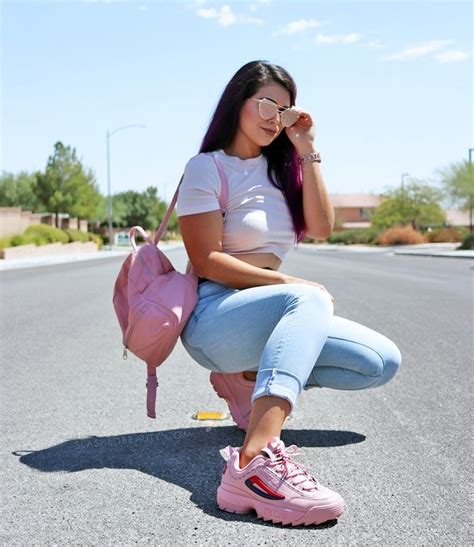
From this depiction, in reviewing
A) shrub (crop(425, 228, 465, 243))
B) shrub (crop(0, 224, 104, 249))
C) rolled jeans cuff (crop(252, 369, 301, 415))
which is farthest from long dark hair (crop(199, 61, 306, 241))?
shrub (crop(425, 228, 465, 243))

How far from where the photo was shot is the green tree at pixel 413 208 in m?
81.0

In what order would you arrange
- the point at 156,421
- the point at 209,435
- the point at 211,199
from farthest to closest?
the point at 156,421, the point at 209,435, the point at 211,199

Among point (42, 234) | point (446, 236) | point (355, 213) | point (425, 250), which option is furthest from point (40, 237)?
point (355, 213)

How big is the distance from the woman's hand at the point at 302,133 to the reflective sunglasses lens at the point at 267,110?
0.14 m

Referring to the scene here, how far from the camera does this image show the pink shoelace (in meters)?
2.75

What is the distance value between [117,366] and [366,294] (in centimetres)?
776

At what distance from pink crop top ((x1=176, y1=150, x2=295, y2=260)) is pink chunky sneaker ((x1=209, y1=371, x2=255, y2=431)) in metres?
0.62

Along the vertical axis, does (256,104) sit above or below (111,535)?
above

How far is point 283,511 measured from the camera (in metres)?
2.73

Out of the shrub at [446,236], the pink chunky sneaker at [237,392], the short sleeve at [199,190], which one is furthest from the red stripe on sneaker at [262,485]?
the shrub at [446,236]

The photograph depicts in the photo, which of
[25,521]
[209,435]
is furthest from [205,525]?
[209,435]

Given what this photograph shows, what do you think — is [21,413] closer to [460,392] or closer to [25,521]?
[25,521]

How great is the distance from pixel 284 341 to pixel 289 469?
46cm

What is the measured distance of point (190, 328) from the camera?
3.31 metres
